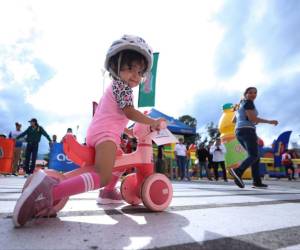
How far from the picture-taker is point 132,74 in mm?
2221

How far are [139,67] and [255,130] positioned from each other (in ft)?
11.9

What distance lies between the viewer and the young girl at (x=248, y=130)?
514 cm

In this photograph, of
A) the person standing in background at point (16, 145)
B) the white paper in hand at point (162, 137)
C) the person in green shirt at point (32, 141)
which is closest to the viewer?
the white paper in hand at point (162, 137)

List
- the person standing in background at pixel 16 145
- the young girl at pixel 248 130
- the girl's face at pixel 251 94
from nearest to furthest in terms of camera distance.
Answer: the young girl at pixel 248 130 → the girl's face at pixel 251 94 → the person standing in background at pixel 16 145

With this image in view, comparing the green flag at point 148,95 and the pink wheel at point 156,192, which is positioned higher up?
the green flag at point 148,95

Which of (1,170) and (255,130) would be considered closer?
(255,130)

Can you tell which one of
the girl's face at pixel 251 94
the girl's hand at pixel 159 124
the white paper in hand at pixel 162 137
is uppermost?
the girl's face at pixel 251 94

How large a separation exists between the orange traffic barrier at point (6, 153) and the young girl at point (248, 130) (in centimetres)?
846

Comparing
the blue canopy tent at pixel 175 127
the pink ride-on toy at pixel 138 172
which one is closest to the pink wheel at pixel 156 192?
the pink ride-on toy at pixel 138 172

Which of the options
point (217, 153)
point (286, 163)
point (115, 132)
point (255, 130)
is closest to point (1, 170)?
point (217, 153)

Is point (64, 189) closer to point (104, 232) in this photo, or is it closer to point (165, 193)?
point (104, 232)

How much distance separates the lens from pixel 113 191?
2.64m

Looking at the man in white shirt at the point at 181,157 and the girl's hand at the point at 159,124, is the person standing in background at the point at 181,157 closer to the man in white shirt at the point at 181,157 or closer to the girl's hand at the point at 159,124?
the man in white shirt at the point at 181,157

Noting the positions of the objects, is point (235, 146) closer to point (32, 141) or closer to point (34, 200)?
point (32, 141)
